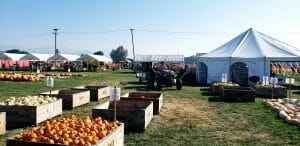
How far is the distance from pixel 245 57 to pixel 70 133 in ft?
73.0

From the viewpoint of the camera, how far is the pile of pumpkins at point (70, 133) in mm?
6227

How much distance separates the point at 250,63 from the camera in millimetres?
27453

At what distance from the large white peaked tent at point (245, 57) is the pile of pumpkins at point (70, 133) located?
69.5 ft

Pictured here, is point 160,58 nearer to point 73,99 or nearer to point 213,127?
point 73,99

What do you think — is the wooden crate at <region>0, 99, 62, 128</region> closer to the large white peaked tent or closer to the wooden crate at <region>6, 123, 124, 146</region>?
the wooden crate at <region>6, 123, 124, 146</region>

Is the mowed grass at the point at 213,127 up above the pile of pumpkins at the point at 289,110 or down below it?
below

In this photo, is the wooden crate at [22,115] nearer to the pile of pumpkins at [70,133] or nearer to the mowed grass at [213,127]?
the mowed grass at [213,127]

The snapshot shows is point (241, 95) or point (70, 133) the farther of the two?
point (241, 95)

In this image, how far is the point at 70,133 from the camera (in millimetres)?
6719

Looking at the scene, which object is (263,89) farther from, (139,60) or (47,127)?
(139,60)

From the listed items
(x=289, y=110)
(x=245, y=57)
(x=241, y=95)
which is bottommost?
(x=289, y=110)

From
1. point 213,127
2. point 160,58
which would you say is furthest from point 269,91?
point 160,58

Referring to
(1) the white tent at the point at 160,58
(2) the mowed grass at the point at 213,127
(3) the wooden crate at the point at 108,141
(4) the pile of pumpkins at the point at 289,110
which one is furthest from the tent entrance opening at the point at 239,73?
(1) the white tent at the point at 160,58

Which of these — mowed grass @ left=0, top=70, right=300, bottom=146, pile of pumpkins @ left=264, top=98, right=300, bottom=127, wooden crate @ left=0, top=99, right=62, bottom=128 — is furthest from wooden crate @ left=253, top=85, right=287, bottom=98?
wooden crate @ left=0, top=99, right=62, bottom=128
